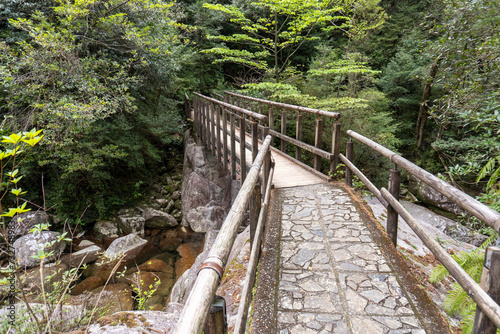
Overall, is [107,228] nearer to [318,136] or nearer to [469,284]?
[318,136]

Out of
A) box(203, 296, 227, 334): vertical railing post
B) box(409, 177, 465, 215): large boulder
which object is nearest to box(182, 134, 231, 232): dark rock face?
box(203, 296, 227, 334): vertical railing post

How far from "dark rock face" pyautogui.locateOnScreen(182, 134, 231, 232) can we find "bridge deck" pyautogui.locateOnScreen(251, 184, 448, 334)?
4.75 m

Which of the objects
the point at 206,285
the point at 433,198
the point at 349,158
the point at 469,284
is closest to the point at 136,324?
the point at 206,285

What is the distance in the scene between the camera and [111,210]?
8609 mm

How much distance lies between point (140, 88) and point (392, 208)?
7534 millimetres

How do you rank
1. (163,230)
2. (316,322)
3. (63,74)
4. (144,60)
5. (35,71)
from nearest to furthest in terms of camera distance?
(316,322)
(35,71)
(63,74)
(144,60)
(163,230)

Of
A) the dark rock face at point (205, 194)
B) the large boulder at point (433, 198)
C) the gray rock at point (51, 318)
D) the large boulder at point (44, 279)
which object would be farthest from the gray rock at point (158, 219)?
the large boulder at point (433, 198)

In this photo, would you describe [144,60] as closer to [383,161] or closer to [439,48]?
[439,48]

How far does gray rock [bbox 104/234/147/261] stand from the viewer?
6.80 meters

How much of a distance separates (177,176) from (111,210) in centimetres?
293

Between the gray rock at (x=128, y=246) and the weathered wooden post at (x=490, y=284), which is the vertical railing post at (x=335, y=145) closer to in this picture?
the weathered wooden post at (x=490, y=284)

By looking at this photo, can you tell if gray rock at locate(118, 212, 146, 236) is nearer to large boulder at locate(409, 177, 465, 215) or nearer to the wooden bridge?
the wooden bridge

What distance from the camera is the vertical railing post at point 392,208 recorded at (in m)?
2.91

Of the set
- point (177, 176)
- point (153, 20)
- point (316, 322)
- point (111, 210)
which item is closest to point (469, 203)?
point (316, 322)
